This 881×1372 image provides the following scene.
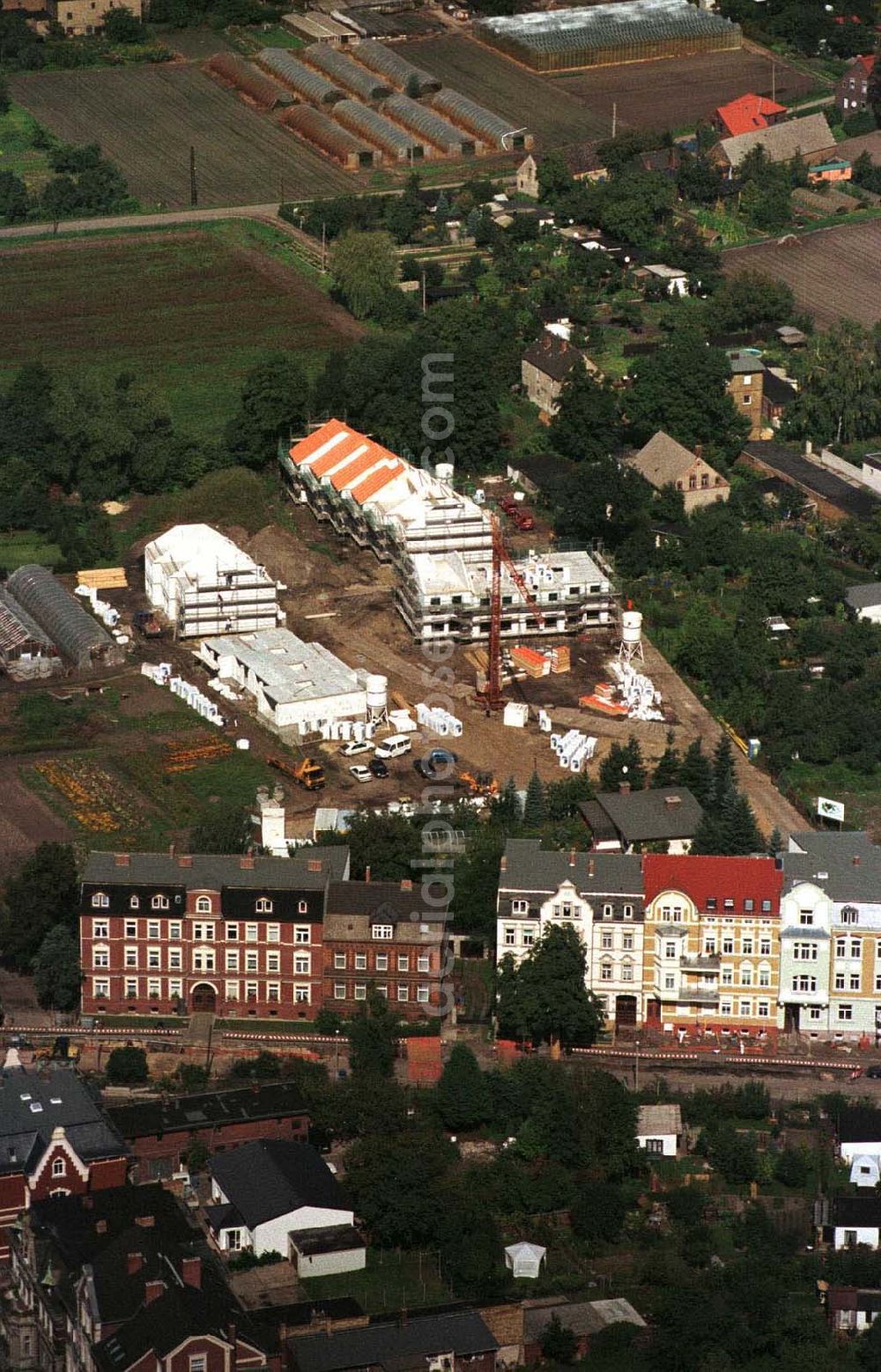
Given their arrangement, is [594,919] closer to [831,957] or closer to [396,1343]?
[831,957]

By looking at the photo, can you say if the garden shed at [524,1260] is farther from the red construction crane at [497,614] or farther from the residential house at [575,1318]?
the red construction crane at [497,614]

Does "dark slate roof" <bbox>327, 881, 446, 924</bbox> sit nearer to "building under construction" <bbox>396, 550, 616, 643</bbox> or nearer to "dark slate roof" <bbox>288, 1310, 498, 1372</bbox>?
"dark slate roof" <bbox>288, 1310, 498, 1372</bbox>

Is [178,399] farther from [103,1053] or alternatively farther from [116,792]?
[103,1053]

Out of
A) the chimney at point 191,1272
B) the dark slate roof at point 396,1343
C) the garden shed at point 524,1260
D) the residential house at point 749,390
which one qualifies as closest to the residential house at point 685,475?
the residential house at point 749,390

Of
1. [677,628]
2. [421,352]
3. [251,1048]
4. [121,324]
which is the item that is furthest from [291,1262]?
[121,324]

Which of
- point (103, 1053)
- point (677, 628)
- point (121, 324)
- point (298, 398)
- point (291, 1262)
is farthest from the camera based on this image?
point (121, 324)

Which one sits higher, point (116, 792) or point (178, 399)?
point (178, 399)
